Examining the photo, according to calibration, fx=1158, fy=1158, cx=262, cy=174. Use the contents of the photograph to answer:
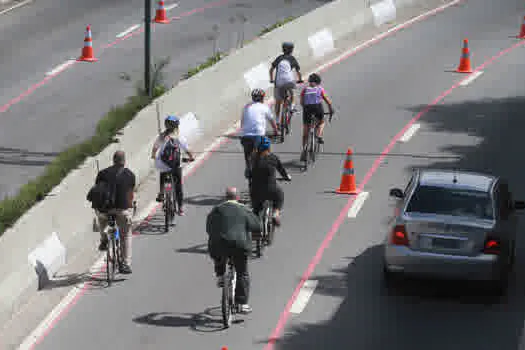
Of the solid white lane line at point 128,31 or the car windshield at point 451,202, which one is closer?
the car windshield at point 451,202

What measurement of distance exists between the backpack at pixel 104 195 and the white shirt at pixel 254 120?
146 inches

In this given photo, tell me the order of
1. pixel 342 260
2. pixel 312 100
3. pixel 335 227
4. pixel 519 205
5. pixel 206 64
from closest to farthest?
pixel 519 205 → pixel 342 260 → pixel 335 227 → pixel 312 100 → pixel 206 64

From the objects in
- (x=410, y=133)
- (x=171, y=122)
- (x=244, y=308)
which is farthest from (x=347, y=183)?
(x=244, y=308)

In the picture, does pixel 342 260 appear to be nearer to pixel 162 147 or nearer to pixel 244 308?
pixel 244 308

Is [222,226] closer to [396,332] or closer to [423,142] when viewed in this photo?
[396,332]

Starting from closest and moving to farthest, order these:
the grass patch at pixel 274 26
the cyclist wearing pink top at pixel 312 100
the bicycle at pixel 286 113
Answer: the cyclist wearing pink top at pixel 312 100 → the bicycle at pixel 286 113 → the grass patch at pixel 274 26

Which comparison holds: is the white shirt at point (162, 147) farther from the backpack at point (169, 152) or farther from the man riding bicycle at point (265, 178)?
the man riding bicycle at point (265, 178)

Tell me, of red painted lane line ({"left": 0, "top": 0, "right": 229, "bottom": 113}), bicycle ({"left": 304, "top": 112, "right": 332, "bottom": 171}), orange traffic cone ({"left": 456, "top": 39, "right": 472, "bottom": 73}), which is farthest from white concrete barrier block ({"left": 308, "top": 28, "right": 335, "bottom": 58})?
bicycle ({"left": 304, "top": 112, "right": 332, "bottom": 171})

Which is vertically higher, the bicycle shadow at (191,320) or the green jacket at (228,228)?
the green jacket at (228,228)

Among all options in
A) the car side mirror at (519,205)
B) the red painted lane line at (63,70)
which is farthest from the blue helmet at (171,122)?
the red painted lane line at (63,70)

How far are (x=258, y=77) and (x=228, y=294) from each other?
13.3m

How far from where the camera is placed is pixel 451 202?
16250 mm

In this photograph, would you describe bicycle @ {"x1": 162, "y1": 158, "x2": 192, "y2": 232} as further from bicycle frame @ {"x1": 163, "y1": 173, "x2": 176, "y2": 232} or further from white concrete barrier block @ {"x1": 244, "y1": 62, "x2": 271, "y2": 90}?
white concrete barrier block @ {"x1": 244, "y1": 62, "x2": 271, "y2": 90}

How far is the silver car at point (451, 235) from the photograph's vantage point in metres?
15.8
